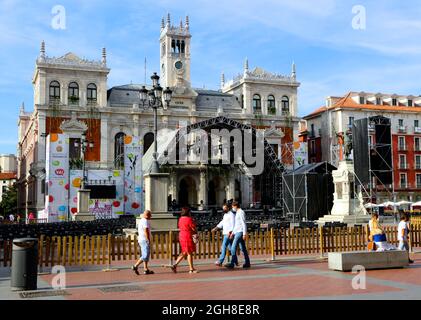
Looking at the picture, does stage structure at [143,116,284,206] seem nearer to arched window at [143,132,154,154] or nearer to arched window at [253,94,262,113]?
arched window at [143,132,154,154]

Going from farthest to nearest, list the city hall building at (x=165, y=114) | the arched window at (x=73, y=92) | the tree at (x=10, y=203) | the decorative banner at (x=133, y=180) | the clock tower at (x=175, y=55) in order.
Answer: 1. the tree at (x=10, y=203)
2. the clock tower at (x=175, y=55)
3. the arched window at (x=73, y=92)
4. the city hall building at (x=165, y=114)
5. the decorative banner at (x=133, y=180)

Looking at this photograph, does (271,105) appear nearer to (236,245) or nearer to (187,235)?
(236,245)

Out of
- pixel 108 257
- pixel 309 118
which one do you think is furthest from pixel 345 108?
pixel 108 257

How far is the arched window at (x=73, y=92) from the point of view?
55281 millimetres

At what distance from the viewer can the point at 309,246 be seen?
16406 mm

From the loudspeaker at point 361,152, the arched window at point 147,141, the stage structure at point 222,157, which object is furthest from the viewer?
the arched window at point 147,141

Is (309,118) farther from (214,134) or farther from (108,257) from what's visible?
(108,257)

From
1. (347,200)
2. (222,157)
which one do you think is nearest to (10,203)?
(222,157)

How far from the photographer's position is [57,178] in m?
43.5

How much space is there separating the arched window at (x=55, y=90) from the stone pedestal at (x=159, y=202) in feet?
130

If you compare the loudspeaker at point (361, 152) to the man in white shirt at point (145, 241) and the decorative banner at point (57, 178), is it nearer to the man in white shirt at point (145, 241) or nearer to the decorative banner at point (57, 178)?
the decorative banner at point (57, 178)

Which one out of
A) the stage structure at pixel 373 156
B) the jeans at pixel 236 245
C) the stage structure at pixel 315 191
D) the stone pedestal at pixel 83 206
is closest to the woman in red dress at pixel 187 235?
the jeans at pixel 236 245

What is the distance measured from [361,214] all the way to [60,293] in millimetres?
22270

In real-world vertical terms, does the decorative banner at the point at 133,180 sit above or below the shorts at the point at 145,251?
above
